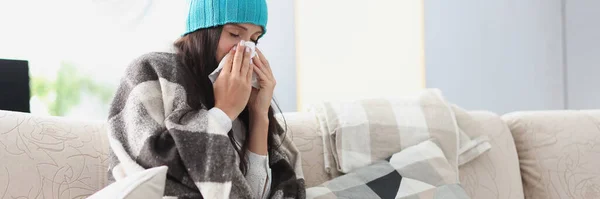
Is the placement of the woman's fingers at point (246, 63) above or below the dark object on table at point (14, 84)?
above

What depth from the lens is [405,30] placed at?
278cm

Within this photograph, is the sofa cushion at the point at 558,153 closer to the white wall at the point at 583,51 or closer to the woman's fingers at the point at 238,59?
the woman's fingers at the point at 238,59

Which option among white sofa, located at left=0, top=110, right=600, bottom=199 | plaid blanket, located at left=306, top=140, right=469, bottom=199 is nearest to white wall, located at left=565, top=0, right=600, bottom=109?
white sofa, located at left=0, top=110, right=600, bottom=199

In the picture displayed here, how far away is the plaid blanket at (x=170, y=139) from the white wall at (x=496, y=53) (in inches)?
71.3

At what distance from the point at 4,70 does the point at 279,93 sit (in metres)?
1.69

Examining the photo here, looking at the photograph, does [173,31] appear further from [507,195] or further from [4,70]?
[507,195]

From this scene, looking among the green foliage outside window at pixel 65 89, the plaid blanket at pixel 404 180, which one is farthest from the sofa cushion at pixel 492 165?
the green foliage outside window at pixel 65 89

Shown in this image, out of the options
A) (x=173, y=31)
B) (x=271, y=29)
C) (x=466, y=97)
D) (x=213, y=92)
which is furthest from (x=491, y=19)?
(x=213, y=92)

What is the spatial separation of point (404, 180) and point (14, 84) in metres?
0.92

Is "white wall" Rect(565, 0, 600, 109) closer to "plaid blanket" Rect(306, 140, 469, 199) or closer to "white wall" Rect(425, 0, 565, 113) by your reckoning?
"white wall" Rect(425, 0, 565, 113)

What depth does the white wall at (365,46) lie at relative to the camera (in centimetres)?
278

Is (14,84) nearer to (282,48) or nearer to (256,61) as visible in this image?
(256,61)

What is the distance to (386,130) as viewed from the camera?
65.2 inches

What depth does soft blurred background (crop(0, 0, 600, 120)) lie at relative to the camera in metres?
2.74
